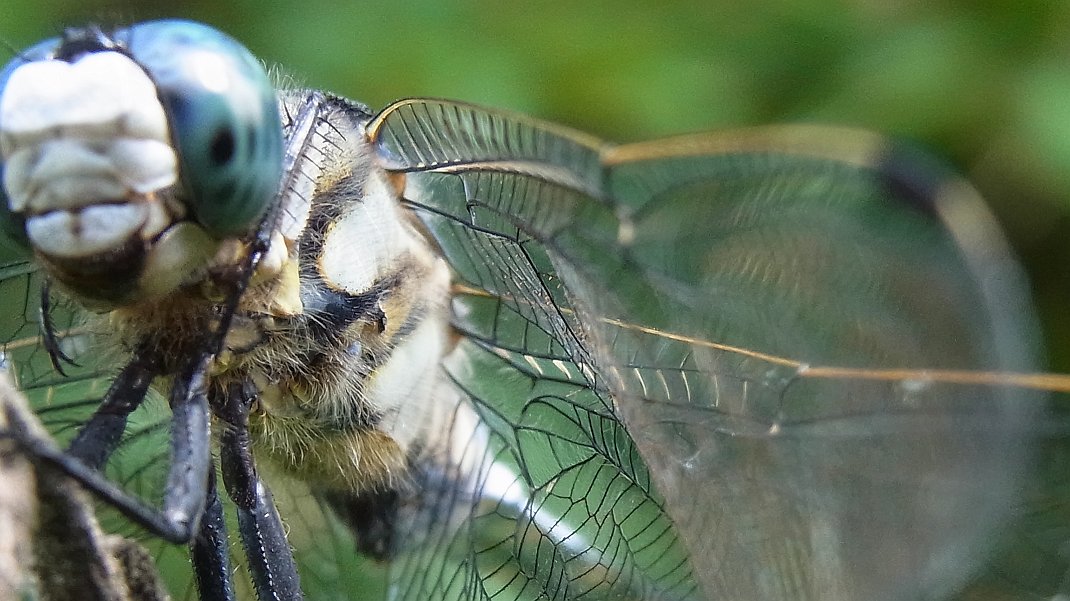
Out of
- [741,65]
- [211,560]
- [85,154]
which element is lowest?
[211,560]

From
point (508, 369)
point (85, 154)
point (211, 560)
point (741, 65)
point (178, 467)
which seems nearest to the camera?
point (85, 154)

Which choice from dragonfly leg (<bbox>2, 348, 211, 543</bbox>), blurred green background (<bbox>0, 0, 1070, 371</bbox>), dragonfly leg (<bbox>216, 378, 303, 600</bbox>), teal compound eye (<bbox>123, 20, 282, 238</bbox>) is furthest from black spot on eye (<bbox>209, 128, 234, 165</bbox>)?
blurred green background (<bbox>0, 0, 1070, 371</bbox>)

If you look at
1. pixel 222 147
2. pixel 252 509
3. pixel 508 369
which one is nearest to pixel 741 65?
pixel 508 369

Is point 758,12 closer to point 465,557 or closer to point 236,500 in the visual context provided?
point 465,557

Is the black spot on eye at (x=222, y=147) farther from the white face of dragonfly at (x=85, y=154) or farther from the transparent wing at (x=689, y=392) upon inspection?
the transparent wing at (x=689, y=392)

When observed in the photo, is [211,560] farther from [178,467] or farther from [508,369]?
[508,369]

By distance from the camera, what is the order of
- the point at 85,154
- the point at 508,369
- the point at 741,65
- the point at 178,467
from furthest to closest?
the point at 741,65
the point at 508,369
the point at 178,467
the point at 85,154

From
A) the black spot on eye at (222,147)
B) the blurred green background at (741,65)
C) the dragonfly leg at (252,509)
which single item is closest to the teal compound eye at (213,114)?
the black spot on eye at (222,147)

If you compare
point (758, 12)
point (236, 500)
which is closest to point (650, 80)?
point (758, 12)

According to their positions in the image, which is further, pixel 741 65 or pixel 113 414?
pixel 741 65
